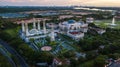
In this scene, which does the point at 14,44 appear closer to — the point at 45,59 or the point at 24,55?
the point at 24,55

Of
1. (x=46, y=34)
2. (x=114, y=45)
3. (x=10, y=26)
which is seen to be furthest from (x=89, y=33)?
(x=10, y=26)

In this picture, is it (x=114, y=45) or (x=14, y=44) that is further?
(x=14, y=44)

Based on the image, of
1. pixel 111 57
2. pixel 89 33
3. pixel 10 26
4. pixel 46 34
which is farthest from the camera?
pixel 10 26

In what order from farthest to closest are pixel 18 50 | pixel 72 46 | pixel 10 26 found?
pixel 10 26 < pixel 72 46 < pixel 18 50

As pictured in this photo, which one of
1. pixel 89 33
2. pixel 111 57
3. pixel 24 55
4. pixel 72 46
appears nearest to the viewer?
pixel 111 57

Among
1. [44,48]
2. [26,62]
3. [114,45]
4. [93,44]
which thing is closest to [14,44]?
[44,48]

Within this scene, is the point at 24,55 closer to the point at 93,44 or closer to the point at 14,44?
the point at 14,44

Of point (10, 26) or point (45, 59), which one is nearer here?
point (45, 59)

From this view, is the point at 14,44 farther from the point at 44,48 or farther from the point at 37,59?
the point at 37,59

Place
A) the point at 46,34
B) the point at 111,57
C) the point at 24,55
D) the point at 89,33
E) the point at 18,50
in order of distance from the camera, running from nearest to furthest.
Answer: the point at 111,57 < the point at 24,55 < the point at 18,50 < the point at 46,34 < the point at 89,33
